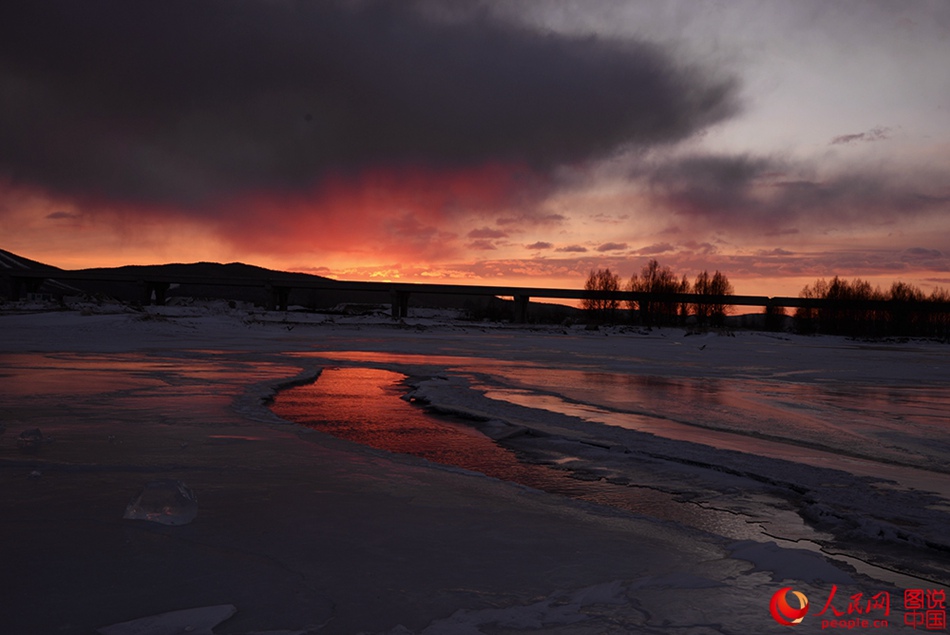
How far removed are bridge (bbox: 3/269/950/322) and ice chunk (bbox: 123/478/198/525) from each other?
90.1 metres

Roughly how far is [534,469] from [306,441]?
8.54ft

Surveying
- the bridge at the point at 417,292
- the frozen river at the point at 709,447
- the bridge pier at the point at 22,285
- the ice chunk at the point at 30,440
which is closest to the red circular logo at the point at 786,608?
the frozen river at the point at 709,447

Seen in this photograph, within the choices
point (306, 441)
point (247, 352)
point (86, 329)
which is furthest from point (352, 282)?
point (306, 441)

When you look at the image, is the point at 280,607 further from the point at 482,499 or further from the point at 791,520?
the point at 791,520

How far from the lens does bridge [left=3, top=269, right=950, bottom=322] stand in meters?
97.5

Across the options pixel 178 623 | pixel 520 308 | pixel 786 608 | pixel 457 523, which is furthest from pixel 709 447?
pixel 520 308

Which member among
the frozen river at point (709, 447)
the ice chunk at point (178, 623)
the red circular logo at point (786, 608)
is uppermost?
the red circular logo at point (786, 608)

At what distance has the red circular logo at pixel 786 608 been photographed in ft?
10.2

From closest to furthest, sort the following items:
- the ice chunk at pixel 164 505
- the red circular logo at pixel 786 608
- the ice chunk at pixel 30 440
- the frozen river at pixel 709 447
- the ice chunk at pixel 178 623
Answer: the ice chunk at pixel 178 623 → the red circular logo at pixel 786 608 → the ice chunk at pixel 164 505 → the frozen river at pixel 709 447 → the ice chunk at pixel 30 440

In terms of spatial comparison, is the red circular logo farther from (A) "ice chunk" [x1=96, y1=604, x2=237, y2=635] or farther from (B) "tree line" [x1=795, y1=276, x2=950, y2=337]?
(B) "tree line" [x1=795, y1=276, x2=950, y2=337]

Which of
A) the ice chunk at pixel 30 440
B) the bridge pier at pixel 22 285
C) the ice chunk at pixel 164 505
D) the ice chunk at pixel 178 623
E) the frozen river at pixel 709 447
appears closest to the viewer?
the ice chunk at pixel 178 623

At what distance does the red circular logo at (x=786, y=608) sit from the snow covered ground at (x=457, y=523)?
50 mm

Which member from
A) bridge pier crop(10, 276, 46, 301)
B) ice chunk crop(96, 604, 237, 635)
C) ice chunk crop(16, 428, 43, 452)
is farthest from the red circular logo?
bridge pier crop(10, 276, 46, 301)

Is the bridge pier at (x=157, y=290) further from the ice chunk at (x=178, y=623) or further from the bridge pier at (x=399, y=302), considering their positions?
the ice chunk at (x=178, y=623)
